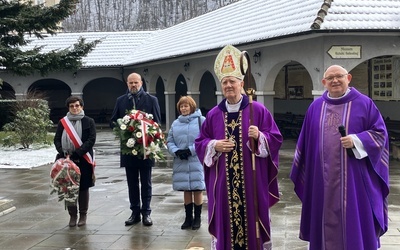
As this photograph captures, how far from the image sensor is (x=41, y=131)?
17766 millimetres

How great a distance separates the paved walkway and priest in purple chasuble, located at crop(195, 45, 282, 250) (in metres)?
1.21

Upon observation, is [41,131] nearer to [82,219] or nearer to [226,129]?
[82,219]

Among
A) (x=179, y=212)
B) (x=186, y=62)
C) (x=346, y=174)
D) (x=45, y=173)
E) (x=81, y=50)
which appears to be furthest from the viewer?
(x=186, y=62)

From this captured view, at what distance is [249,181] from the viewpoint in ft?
15.3

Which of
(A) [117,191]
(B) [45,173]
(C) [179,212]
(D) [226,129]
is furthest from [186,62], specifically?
(D) [226,129]

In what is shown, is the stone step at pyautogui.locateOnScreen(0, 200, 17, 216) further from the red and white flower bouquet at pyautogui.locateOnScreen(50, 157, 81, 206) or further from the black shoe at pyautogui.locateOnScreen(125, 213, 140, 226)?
the black shoe at pyautogui.locateOnScreen(125, 213, 140, 226)

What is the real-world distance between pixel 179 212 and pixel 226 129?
317 centimetres

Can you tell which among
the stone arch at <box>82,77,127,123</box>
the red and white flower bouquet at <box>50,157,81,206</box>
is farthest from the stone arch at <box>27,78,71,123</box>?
the red and white flower bouquet at <box>50,157,81,206</box>

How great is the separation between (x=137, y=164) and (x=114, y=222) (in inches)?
37.1

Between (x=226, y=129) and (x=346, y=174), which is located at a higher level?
(x=226, y=129)

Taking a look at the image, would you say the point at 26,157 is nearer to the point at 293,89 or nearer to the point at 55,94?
the point at 293,89

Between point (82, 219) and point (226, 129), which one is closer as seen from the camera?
point (226, 129)

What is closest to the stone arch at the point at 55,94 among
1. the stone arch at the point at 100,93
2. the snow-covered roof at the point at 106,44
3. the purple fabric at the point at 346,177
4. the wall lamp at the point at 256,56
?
the stone arch at the point at 100,93

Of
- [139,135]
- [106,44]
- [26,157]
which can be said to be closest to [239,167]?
[139,135]
